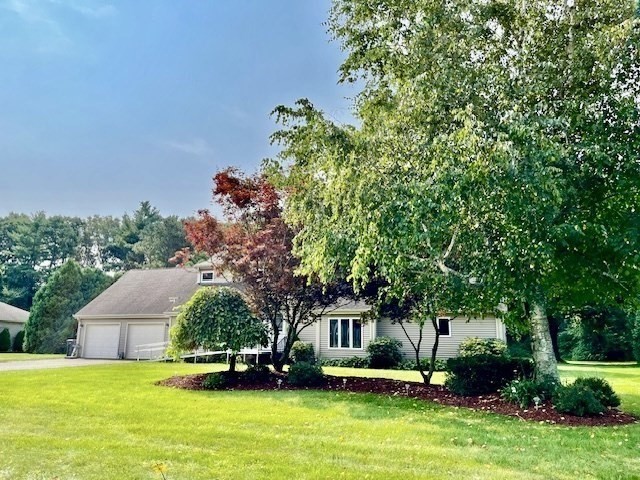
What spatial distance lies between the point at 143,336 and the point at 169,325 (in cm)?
186

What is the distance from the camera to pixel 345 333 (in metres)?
22.2

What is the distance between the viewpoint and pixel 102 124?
16891 millimetres

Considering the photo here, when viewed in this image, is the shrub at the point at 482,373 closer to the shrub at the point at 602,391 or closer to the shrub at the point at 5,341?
the shrub at the point at 602,391

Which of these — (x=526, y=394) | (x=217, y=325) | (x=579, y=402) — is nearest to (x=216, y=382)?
(x=217, y=325)

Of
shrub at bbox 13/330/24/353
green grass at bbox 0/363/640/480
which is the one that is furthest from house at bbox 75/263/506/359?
green grass at bbox 0/363/640/480

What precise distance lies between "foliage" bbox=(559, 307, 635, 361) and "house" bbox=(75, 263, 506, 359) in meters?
11.7

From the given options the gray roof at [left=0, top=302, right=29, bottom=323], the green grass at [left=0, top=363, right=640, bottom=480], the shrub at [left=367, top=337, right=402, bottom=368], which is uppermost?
the gray roof at [left=0, top=302, right=29, bottom=323]

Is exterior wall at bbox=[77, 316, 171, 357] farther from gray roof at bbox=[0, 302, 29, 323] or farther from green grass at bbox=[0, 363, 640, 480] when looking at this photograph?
green grass at bbox=[0, 363, 640, 480]

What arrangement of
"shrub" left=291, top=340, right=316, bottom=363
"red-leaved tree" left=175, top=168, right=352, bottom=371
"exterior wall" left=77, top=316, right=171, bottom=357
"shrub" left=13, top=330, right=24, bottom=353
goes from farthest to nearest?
"shrub" left=13, top=330, right=24, bottom=353, "exterior wall" left=77, top=316, right=171, bottom=357, "shrub" left=291, top=340, right=316, bottom=363, "red-leaved tree" left=175, top=168, right=352, bottom=371

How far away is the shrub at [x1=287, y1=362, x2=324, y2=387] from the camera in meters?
12.7

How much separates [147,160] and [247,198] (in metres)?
10.0

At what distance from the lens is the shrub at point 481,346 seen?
1875cm

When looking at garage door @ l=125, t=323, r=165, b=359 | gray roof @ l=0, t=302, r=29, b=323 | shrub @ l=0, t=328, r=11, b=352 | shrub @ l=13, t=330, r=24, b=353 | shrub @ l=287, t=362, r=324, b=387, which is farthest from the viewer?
gray roof @ l=0, t=302, r=29, b=323

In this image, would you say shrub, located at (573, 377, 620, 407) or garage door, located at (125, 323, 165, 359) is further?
garage door, located at (125, 323, 165, 359)
